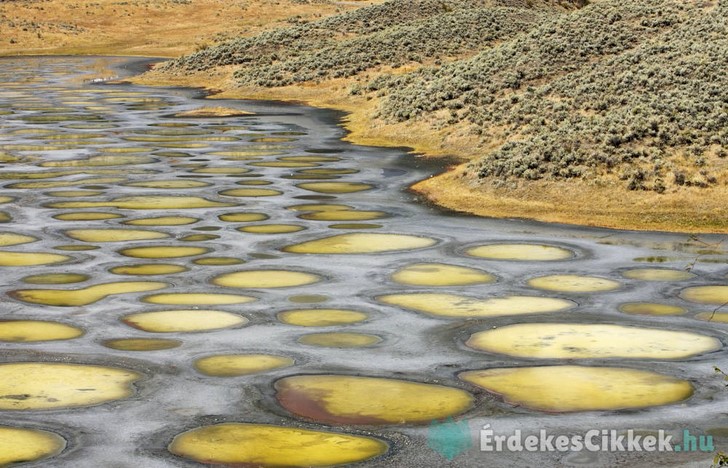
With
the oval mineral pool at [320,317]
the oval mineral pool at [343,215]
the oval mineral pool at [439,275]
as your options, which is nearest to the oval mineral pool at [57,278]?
the oval mineral pool at [320,317]

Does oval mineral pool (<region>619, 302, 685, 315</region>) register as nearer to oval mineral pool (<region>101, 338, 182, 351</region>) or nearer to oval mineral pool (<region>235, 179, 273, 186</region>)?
oval mineral pool (<region>101, 338, 182, 351</region>)

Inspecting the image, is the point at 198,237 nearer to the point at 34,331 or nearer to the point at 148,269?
the point at 148,269

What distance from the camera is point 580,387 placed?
38.9 feet

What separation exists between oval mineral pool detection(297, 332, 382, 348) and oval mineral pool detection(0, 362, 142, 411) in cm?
216

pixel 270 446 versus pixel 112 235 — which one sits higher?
pixel 270 446

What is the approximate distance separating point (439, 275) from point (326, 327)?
3.52 meters

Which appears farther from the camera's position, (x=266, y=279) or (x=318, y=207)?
(x=318, y=207)

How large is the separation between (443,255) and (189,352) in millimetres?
6508

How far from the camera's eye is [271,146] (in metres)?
32.5

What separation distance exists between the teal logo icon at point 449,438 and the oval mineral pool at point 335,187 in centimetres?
1444

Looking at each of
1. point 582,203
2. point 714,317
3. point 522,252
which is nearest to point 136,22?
point 582,203

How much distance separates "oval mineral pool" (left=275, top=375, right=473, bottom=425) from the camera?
1099 centimetres

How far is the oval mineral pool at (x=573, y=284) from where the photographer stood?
54.1 feet

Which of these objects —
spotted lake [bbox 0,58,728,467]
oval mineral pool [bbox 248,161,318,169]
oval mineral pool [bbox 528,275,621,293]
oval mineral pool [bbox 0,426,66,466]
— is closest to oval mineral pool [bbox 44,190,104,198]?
spotted lake [bbox 0,58,728,467]
